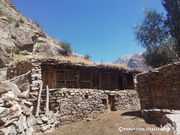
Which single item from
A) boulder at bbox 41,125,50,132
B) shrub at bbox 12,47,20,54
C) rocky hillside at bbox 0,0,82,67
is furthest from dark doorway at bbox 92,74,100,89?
shrub at bbox 12,47,20,54

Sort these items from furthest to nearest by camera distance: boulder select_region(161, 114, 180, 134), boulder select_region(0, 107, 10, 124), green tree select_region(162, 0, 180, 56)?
green tree select_region(162, 0, 180, 56) < boulder select_region(161, 114, 180, 134) < boulder select_region(0, 107, 10, 124)

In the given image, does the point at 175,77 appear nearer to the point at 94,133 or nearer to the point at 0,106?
the point at 94,133

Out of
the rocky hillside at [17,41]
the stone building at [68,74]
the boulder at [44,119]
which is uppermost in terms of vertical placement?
the rocky hillside at [17,41]

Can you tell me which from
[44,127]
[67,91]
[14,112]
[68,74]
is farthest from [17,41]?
[14,112]

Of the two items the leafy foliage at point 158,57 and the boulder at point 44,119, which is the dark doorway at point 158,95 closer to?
the boulder at point 44,119

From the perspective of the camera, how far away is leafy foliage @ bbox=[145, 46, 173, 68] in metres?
16.2

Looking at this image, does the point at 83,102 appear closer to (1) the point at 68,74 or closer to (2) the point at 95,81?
(1) the point at 68,74

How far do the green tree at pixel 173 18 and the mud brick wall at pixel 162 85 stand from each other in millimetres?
9196

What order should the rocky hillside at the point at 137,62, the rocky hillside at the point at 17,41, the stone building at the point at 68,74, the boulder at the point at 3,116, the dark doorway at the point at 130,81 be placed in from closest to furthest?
the boulder at the point at 3,116 < the stone building at the point at 68,74 < the rocky hillside at the point at 17,41 < the dark doorway at the point at 130,81 < the rocky hillside at the point at 137,62

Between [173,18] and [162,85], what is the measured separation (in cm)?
1163

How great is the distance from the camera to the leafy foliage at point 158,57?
1625 cm

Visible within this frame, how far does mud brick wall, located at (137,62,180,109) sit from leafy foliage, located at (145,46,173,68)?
10.2 meters

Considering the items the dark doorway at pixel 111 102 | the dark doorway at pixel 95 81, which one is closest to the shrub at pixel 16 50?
the dark doorway at pixel 95 81

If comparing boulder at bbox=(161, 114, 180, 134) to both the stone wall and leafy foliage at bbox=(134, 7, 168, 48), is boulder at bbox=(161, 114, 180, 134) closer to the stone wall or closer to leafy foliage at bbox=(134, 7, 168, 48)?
the stone wall
